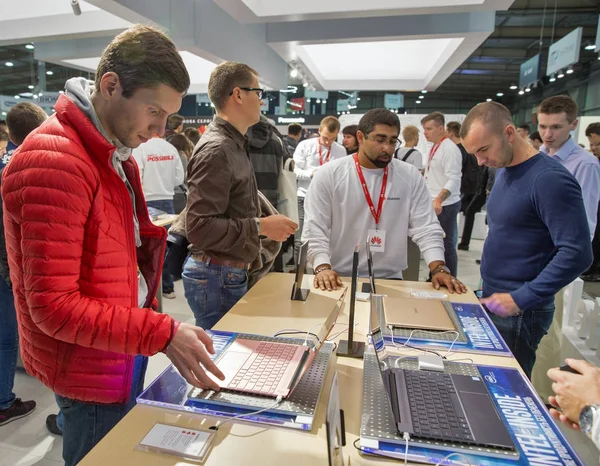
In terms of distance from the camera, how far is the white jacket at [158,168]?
389 cm

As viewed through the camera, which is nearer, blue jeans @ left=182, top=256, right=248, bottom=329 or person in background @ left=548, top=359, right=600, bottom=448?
person in background @ left=548, top=359, right=600, bottom=448

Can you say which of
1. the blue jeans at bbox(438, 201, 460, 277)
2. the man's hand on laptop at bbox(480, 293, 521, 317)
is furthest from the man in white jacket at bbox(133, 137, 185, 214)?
the man's hand on laptop at bbox(480, 293, 521, 317)

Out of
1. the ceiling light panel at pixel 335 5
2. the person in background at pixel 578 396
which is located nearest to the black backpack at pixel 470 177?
the ceiling light panel at pixel 335 5

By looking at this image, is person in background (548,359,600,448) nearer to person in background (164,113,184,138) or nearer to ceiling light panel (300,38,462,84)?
ceiling light panel (300,38,462,84)

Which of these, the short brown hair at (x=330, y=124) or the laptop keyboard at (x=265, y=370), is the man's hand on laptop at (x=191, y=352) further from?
the short brown hair at (x=330, y=124)

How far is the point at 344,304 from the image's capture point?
1.62m

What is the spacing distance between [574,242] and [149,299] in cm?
142

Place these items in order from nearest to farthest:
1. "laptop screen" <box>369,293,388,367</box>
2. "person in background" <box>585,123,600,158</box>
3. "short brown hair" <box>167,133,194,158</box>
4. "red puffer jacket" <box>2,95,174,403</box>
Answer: "red puffer jacket" <box>2,95,174,403</box>
"laptop screen" <box>369,293,388,367</box>
"person in background" <box>585,123,600,158</box>
"short brown hair" <box>167,133,194,158</box>

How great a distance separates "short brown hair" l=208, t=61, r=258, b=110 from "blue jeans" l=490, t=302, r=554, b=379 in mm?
1419

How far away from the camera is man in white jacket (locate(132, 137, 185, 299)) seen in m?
3.90

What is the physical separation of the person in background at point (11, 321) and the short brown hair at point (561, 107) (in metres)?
3.01

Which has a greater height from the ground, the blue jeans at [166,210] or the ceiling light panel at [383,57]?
the ceiling light panel at [383,57]

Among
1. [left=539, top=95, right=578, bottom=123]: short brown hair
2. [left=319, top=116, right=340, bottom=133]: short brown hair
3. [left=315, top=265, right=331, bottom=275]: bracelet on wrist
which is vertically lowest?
[left=315, top=265, right=331, bottom=275]: bracelet on wrist

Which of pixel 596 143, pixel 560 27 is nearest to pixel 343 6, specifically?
pixel 596 143
